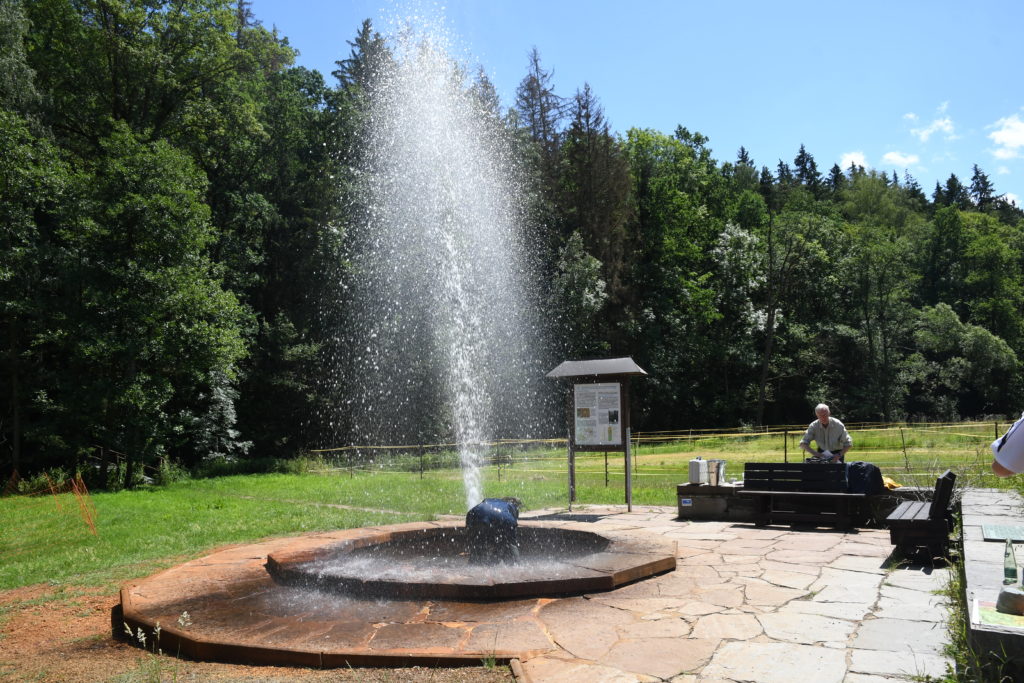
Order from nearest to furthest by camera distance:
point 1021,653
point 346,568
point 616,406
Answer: point 1021,653, point 346,568, point 616,406

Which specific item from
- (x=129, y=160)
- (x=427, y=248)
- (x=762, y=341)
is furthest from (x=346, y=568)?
(x=762, y=341)

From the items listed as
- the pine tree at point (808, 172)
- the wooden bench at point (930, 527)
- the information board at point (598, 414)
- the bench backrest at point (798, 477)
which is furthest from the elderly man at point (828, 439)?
the pine tree at point (808, 172)

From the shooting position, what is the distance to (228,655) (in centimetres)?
419

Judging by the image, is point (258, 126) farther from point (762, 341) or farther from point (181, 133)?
point (762, 341)

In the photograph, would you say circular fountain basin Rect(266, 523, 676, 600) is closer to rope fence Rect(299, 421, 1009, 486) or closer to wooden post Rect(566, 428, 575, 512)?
wooden post Rect(566, 428, 575, 512)

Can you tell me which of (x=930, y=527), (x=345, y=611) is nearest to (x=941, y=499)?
(x=930, y=527)

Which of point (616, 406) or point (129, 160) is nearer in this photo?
point (616, 406)

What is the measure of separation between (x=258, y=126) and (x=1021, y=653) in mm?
28826

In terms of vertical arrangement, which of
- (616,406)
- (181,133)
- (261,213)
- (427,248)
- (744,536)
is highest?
(181,133)

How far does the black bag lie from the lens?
8.10 meters

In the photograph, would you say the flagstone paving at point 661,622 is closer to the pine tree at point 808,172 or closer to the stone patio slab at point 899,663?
the stone patio slab at point 899,663

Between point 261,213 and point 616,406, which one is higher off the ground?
point 261,213

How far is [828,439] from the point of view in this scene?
892cm

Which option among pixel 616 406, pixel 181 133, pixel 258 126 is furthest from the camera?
pixel 258 126
